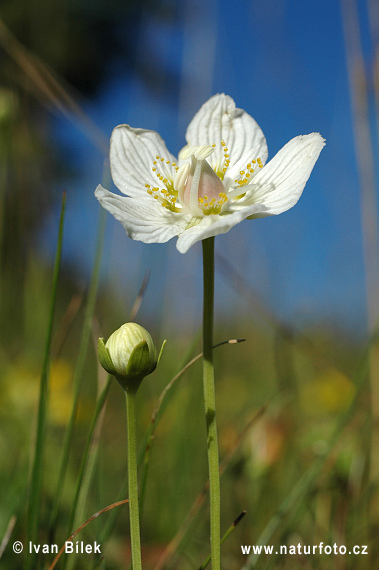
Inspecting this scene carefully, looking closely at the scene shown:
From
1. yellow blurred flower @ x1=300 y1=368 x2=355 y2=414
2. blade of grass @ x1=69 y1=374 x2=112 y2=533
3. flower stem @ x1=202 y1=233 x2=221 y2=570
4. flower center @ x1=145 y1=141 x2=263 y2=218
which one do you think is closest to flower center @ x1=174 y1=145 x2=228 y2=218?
flower center @ x1=145 y1=141 x2=263 y2=218

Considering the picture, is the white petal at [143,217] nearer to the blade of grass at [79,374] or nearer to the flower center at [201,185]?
the flower center at [201,185]

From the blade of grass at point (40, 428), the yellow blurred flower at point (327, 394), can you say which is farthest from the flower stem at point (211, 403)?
the yellow blurred flower at point (327, 394)

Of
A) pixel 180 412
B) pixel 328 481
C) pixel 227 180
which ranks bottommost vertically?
pixel 328 481

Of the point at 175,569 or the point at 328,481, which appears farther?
the point at 328,481

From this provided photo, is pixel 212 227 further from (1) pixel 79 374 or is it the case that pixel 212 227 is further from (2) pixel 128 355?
(1) pixel 79 374

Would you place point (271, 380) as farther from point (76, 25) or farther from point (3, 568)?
Answer: point (76, 25)

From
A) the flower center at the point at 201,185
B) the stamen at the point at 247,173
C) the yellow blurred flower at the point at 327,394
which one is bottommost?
the yellow blurred flower at the point at 327,394

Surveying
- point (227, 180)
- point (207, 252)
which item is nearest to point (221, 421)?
point (227, 180)
